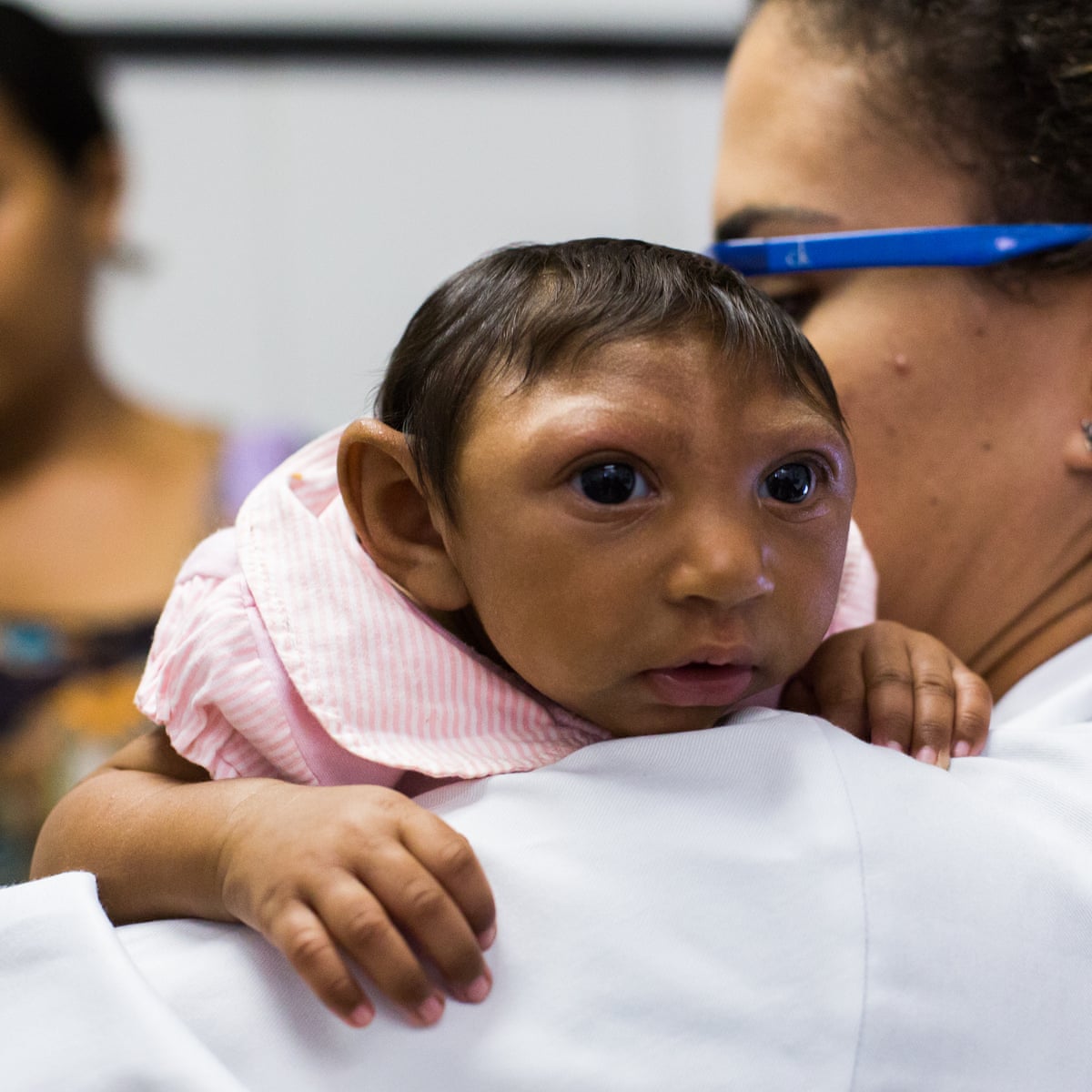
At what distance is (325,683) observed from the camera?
33.4 inches

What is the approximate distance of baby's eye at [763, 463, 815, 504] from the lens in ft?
2.72

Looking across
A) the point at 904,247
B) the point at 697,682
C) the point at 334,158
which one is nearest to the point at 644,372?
the point at 697,682

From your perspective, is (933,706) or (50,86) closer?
(933,706)

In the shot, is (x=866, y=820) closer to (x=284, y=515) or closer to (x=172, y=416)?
(x=284, y=515)

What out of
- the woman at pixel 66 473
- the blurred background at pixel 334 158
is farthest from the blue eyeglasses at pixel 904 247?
the blurred background at pixel 334 158

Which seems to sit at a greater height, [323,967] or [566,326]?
[566,326]

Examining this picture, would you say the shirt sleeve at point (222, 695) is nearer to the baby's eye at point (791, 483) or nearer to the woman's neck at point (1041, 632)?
the baby's eye at point (791, 483)

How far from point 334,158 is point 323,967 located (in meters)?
2.85

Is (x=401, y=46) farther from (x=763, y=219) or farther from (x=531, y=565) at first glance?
(x=531, y=565)

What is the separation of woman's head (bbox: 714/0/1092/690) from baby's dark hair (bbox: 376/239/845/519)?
0.96 ft

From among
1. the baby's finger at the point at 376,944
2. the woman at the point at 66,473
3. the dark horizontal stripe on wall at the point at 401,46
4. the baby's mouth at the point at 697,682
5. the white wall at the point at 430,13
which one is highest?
the white wall at the point at 430,13

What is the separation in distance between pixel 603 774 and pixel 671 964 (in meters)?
0.12

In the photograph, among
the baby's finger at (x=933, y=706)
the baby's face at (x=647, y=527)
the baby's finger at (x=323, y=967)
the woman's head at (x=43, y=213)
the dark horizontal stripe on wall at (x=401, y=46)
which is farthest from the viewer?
the dark horizontal stripe on wall at (x=401, y=46)

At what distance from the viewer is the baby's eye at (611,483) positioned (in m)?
0.79
